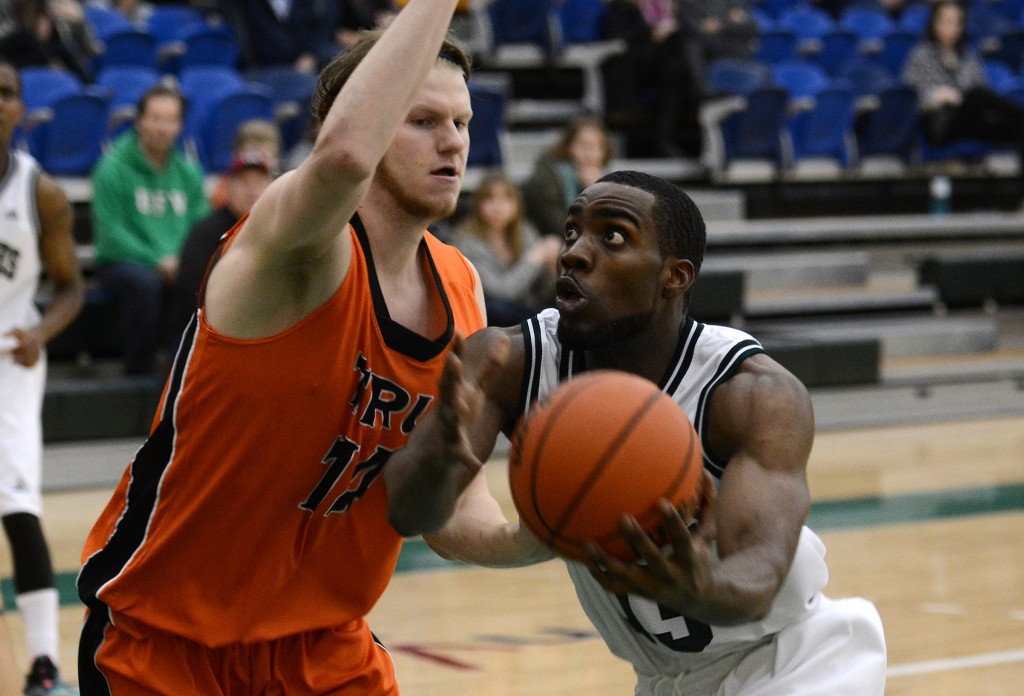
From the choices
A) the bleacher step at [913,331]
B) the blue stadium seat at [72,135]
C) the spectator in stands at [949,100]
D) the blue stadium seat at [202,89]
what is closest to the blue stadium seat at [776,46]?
the spectator in stands at [949,100]

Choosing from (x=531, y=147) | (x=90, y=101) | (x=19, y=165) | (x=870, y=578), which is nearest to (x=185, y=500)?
(x=19, y=165)

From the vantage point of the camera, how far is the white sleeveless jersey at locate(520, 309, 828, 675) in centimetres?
244

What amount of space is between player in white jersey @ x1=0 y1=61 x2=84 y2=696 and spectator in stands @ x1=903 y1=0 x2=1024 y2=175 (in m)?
9.41

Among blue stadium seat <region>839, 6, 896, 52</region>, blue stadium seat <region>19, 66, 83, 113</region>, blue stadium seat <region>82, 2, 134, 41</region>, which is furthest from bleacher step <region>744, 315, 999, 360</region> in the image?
blue stadium seat <region>82, 2, 134, 41</region>

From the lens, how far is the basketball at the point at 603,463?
2.11m

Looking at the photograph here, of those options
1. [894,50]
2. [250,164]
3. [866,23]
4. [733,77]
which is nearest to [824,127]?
→ [733,77]

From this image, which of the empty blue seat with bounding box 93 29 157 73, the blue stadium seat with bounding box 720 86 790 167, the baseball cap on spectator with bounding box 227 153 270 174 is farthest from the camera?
the blue stadium seat with bounding box 720 86 790 167

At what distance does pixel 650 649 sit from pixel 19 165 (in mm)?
2968

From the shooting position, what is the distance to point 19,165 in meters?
4.69

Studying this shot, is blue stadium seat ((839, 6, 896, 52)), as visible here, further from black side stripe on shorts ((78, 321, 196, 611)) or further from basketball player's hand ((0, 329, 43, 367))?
black side stripe on shorts ((78, 321, 196, 611))

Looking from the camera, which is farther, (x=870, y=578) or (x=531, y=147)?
(x=531, y=147)

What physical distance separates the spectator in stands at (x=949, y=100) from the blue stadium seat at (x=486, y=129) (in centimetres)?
415

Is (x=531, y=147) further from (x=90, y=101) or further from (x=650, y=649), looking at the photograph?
(x=650, y=649)

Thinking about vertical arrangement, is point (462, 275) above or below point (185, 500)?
above
